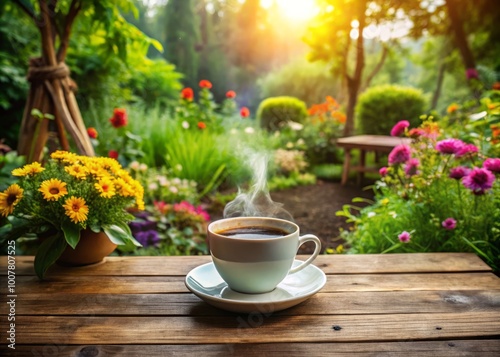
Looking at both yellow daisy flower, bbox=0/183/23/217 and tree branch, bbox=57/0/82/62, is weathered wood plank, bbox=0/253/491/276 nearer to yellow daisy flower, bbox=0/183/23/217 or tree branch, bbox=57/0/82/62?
yellow daisy flower, bbox=0/183/23/217

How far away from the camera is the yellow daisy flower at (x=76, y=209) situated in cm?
81

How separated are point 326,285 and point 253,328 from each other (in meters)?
0.22

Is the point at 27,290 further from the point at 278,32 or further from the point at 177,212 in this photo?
the point at 278,32

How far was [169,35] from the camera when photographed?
7.95 m

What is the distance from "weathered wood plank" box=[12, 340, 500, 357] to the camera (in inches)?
21.5

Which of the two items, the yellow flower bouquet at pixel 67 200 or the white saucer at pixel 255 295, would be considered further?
the yellow flower bouquet at pixel 67 200

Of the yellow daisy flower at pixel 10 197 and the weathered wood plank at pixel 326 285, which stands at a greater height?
the yellow daisy flower at pixel 10 197

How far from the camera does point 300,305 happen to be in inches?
27.0

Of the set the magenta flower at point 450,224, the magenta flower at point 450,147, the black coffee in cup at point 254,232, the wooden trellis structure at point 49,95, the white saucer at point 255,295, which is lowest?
the magenta flower at point 450,224

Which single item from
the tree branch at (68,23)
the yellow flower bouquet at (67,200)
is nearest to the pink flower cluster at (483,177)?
the yellow flower bouquet at (67,200)

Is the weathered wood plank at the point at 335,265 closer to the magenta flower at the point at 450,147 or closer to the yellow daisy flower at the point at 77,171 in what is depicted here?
the yellow daisy flower at the point at 77,171

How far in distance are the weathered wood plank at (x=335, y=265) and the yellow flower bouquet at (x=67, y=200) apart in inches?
2.2

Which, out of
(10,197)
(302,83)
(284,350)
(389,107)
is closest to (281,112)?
(389,107)

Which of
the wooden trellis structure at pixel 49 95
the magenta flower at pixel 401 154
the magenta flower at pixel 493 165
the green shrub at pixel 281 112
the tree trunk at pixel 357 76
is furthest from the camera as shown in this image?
the green shrub at pixel 281 112
